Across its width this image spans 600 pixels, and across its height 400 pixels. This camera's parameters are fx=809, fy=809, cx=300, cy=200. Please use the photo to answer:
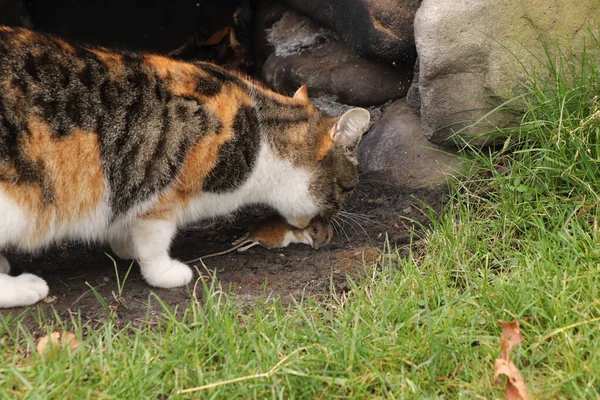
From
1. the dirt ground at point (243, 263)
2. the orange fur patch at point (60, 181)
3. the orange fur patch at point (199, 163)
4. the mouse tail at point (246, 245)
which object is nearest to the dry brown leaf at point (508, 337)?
the dirt ground at point (243, 263)

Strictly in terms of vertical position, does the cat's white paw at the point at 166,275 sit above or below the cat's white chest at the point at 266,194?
below

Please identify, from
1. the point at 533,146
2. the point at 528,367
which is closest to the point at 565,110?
the point at 533,146

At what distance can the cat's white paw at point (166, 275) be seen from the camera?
3.61 metres

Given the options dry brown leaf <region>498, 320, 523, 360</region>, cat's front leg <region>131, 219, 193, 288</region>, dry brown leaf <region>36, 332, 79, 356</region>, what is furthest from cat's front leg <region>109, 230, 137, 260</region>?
dry brown leaf <region>498, 320, 523, 360</region>

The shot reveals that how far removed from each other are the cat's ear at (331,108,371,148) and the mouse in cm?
41

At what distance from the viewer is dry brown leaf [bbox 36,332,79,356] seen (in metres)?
2.79

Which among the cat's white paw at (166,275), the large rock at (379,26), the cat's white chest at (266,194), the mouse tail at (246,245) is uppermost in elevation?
the large rock at (379,26)

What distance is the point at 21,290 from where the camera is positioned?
3.36m

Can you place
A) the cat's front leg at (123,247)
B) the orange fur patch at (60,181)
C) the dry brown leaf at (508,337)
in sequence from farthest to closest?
the cat's front leg at (123,247) < the orange fur patch at (60,181) < the dry brown leaf at (508,337)

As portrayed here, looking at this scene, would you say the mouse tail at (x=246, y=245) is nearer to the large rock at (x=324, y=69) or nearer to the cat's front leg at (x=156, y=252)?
the cat's front leg at (x=156, y=252)

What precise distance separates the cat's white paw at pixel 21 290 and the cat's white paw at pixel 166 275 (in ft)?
1.46

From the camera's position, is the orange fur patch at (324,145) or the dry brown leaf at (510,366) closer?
the dry brown leaf at (510,366)

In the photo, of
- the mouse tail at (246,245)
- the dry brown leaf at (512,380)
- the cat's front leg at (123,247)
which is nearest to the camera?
the dry brown leaf at (512,380)

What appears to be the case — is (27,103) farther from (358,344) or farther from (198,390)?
(358,344)
